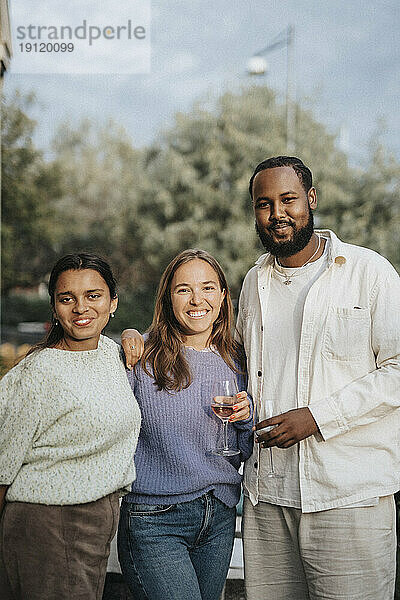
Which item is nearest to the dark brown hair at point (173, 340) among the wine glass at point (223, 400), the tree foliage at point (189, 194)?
the wine glass at point (223, 400)

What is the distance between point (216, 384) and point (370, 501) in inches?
20.1

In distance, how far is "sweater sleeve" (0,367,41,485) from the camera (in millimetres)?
1655

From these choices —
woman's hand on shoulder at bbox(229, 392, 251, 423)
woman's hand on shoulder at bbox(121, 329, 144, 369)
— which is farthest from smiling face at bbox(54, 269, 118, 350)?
woman's hand on shoulder at bbox(229, 392, 251, 423)

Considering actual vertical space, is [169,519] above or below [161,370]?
below

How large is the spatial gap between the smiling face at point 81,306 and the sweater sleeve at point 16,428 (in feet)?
0.64

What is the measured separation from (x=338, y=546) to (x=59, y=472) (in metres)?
0.76

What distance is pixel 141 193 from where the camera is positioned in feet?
57.4

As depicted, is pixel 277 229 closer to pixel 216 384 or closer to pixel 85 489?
pixel 216 384

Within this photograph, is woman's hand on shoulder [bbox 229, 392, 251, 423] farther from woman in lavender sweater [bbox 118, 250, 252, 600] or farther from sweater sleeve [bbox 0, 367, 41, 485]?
sweater sleeve [bbox 0, 367, 41, 485]

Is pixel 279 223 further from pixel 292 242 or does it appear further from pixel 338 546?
pixel 338 546

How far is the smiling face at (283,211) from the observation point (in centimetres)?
200

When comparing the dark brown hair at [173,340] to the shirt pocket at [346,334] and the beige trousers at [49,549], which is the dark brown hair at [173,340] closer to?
the shirt pocket at [346,334]

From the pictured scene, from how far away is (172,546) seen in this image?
1.84 meters

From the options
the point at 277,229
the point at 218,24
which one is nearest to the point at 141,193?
the point at 218,24
